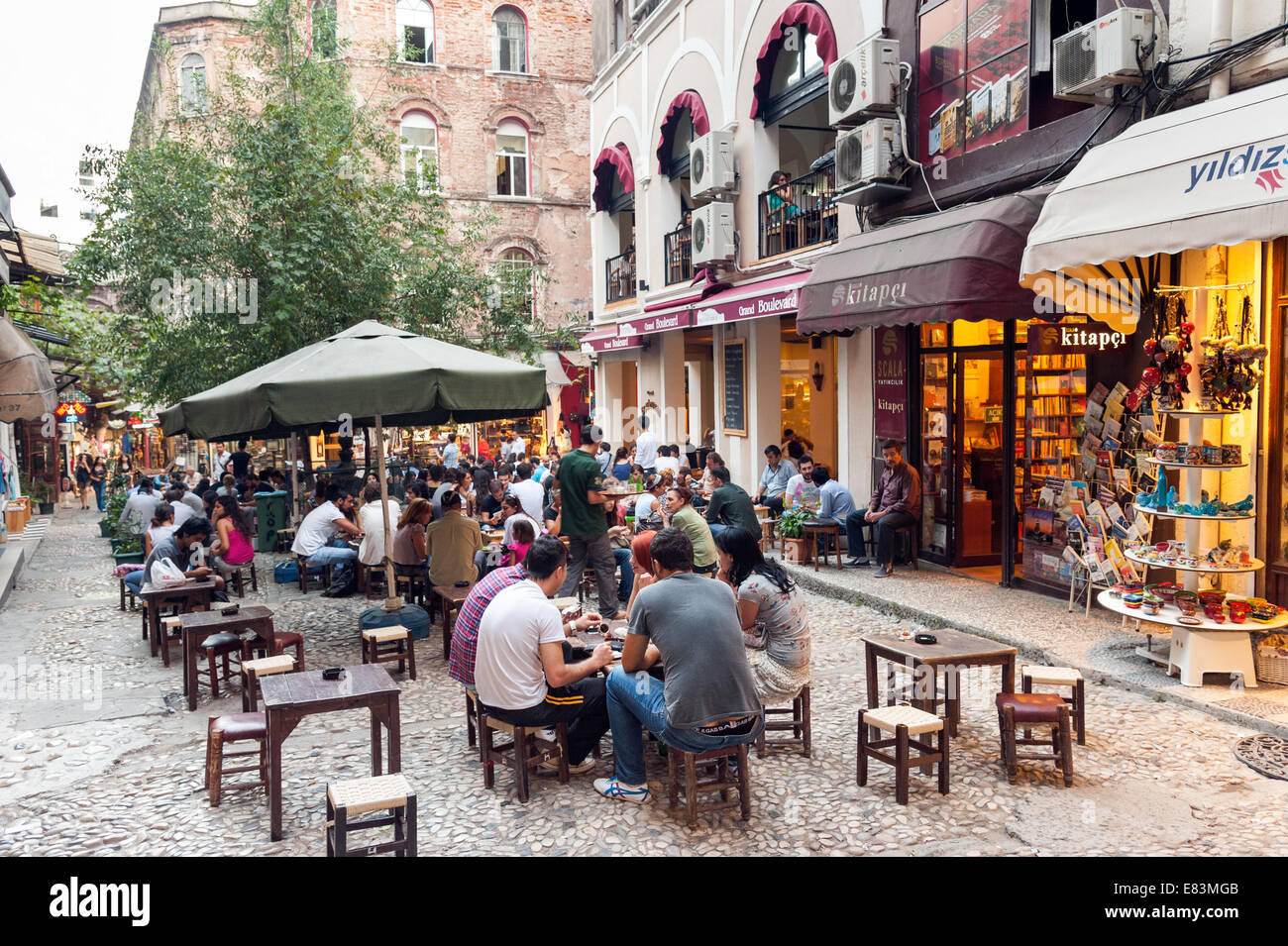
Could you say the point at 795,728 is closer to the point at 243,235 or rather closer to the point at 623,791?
the point at 623,791

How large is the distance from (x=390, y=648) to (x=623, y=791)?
358cm

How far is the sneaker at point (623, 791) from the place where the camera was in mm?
5070

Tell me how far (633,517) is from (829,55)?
6.92 m

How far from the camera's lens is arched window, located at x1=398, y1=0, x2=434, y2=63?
28.4m

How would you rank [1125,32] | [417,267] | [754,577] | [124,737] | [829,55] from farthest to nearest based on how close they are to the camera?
1. [417,267]
2. [829,55]
3. [1125,32]
4. [124,737]
5. [754,577]

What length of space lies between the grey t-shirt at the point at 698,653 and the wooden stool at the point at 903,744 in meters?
0.84

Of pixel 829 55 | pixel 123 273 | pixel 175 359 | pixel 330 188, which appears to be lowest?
pixel 175 359

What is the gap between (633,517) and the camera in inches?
531

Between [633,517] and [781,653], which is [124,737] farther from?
[633,517]

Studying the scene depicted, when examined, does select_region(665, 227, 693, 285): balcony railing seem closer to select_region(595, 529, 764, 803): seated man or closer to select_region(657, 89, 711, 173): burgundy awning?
select_region(657, 89, 711, 173): burgundy awning

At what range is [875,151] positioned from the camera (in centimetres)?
1104

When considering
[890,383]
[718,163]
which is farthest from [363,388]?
[718,163]

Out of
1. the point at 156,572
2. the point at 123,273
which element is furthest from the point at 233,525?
the point at 123,273

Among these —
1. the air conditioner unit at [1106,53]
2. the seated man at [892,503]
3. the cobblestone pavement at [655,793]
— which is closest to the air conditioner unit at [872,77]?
the air conditioner unit at [1106,53]
